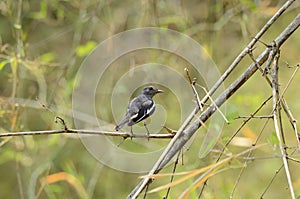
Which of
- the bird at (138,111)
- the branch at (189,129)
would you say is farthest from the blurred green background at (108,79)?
the branch at (189,129)

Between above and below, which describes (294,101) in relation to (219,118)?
above

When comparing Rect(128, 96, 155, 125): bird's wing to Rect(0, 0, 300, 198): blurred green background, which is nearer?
Rect(128, 96, 155, 125): bird's wing

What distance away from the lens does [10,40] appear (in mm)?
3633

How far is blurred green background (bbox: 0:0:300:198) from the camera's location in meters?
2.94

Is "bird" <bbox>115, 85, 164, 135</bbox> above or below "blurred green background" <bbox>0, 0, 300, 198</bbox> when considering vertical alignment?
below

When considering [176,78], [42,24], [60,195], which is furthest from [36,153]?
[176,78]

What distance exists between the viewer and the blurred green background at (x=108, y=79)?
9.66 feet

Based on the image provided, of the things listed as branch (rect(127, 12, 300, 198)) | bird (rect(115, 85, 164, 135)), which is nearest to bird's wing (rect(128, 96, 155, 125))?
bird (rect(115, 85, 164, 135))

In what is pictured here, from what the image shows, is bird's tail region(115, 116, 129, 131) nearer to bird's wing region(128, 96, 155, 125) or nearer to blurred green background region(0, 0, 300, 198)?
bird's wing region(128, 96, 155, 125)

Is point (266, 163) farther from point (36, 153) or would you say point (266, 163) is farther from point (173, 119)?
point (36, 153)

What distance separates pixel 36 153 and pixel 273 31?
1.56 metres

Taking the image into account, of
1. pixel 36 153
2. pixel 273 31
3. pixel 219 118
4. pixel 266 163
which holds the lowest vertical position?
pixel 219 118

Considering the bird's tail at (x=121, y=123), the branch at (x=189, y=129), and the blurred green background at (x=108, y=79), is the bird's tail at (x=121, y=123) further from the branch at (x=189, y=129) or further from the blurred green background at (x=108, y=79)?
the blurred green background at (x=108, y=79)

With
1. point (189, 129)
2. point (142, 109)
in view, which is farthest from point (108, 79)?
point (189, 129)
